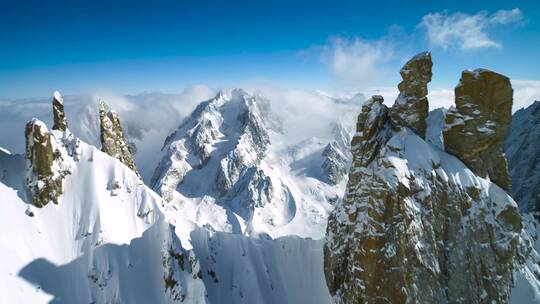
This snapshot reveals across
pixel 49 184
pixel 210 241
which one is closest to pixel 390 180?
pixel 210 241

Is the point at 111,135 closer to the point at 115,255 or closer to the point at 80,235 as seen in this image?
the point at 80,235

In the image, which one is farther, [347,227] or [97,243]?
[97,243]

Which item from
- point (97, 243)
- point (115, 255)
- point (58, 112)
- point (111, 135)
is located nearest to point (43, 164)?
point (58, 112)

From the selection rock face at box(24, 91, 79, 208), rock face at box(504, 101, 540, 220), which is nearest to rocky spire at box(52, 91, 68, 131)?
rock face at box(24, 91, 79, 208)

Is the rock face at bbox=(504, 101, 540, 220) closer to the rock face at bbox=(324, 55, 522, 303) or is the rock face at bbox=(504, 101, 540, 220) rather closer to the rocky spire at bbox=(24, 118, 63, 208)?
the rock face at bbox=(324, 55, 522, 303)

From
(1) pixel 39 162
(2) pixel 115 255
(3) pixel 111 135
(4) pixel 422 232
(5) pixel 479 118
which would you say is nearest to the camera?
(4) pixel 422 232

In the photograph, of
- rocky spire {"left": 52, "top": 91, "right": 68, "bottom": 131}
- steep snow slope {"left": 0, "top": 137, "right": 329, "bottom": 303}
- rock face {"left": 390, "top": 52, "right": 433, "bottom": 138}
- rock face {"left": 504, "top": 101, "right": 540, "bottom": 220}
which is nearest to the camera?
rock face {"left": 390, "top": 52, "right": 433, "bottom": 138}

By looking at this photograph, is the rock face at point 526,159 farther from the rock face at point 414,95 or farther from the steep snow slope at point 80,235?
the steep snow slope at point 80,235
